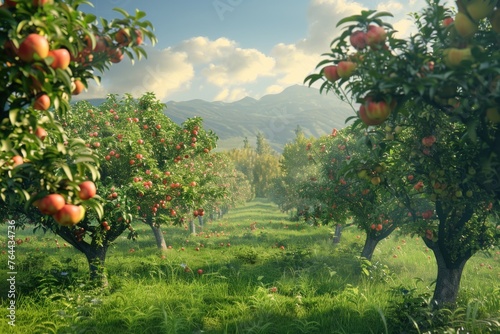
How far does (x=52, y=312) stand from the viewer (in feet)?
21.8

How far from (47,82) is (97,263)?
7163 mm

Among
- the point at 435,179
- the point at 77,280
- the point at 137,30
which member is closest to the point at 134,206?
the point at 77,280

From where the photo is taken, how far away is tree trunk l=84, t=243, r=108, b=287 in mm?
8070

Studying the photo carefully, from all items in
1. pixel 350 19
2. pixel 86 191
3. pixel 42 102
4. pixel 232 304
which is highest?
pixel 350 19

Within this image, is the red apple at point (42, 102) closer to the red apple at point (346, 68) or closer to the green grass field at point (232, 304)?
the red apple at point (346, 68)

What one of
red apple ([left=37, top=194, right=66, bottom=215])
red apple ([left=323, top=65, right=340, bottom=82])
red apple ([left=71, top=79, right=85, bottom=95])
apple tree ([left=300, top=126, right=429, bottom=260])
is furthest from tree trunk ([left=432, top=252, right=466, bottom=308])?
red apple ([left=71, top=79, right=85, bottom=95])

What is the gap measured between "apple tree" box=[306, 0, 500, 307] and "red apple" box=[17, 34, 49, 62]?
257 centimetres

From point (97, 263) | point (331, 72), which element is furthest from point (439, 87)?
point (97, 263)

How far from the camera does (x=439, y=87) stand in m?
3.05

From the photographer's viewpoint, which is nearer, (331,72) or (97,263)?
(331,72)

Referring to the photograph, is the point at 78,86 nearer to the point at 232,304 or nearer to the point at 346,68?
the point at 346,68

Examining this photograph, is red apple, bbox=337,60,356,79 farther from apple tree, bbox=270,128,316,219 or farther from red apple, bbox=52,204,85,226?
apple tree, bbox=270,128,316,219

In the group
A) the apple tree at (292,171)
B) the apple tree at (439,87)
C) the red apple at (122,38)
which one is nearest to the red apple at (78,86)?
the red apple at (122,38)

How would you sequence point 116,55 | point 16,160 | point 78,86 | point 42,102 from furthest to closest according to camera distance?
1. point 116,55
2. point 78,86
3. point 16,160
4. point 42,102
